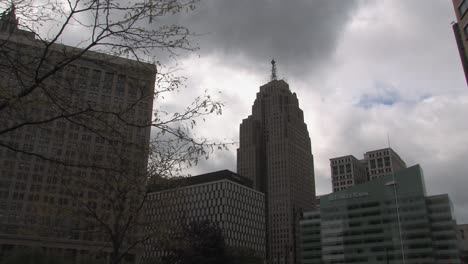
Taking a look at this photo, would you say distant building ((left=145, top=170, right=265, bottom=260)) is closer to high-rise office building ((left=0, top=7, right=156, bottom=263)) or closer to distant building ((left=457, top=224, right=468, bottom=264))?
distant building ((left=457, top=224, right=468, bottom=264))

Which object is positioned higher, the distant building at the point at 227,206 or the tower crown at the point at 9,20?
the distant building at the point at 227,206

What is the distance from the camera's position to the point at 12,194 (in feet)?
366

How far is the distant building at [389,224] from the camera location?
13238cm

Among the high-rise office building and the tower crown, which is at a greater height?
the tower crown

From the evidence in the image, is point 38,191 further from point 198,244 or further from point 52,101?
point 52,101

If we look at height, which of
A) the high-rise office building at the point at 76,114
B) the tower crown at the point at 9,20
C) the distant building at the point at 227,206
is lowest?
the high-rise office building at the point at 76,114

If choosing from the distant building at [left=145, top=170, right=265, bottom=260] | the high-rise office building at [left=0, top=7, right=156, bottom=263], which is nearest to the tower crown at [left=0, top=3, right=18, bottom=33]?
the high-rise office building at [left=0, top=7, right=156, bottom=263]

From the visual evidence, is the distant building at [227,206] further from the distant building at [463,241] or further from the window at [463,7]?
the window at [463,7]

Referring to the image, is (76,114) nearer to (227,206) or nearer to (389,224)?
(389,224)

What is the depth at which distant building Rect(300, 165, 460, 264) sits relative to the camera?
132375 mm

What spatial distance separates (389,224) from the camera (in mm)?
140000

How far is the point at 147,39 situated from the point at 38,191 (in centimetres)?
11882

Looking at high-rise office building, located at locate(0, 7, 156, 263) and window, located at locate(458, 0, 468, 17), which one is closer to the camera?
high-rise office building, located at locate(0, 7, 156, 263)

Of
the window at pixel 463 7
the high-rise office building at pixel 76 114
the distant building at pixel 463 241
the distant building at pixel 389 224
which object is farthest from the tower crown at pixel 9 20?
the distant building at pixel 463 241
